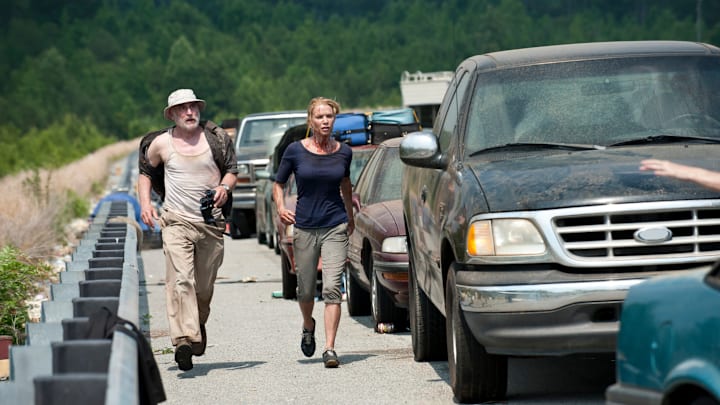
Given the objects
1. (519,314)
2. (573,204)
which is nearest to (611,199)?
(573,204)

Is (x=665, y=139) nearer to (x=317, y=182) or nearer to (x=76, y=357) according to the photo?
(x=317, y=182)

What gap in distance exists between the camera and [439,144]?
884 centimetres

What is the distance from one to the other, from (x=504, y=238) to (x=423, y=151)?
119cm

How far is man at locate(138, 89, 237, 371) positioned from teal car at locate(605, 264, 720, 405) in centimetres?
506

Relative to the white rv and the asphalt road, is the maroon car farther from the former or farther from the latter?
the white rv

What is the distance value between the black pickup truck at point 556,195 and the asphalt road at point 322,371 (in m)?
0.56

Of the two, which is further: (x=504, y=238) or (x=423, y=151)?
(x=423, y=151)

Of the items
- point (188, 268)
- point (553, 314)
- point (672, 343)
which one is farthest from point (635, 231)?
point (188, 268)

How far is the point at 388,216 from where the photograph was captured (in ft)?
38.7

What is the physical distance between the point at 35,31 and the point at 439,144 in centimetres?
18710

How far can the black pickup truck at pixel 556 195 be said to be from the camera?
7.33 meters

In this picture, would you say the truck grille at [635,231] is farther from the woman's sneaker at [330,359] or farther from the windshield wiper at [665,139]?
the woman's sneaker at [330,359]

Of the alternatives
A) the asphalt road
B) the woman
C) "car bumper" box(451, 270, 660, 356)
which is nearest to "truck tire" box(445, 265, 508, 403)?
the asphalt road

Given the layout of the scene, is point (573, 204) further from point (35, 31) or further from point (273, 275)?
point (35, 31)
